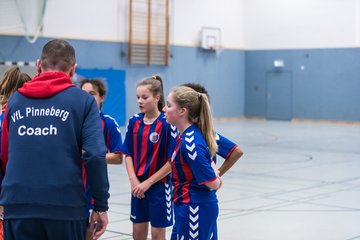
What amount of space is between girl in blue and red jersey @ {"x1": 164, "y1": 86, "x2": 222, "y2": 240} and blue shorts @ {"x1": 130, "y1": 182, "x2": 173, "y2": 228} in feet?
2.69

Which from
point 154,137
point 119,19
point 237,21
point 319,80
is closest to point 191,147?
point 154,137

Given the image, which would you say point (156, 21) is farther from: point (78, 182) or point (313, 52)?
point (78, 182)

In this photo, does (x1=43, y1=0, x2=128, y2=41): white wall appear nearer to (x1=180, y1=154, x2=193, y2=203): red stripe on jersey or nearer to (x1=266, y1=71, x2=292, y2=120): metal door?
(x1=266, y1=71, x2=292, y2=120): metal door

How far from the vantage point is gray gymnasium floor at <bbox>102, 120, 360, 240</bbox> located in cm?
658

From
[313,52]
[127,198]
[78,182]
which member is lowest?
[127,198]

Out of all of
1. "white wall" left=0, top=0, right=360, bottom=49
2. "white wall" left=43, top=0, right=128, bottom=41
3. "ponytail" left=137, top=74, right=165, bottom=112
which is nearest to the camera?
"ponytail" left=137, top=74, right=165, bottom=112

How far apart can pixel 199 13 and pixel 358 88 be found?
651cm

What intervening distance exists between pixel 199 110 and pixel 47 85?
123cm

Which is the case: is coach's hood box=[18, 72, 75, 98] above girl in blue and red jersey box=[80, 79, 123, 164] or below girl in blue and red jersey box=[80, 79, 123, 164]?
above

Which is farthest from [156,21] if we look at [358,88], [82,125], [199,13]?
[82,125]

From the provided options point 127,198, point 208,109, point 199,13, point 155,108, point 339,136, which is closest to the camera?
point 208,109

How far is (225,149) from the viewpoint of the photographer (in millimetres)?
4477

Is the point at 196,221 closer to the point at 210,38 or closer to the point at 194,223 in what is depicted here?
the point at 194,223

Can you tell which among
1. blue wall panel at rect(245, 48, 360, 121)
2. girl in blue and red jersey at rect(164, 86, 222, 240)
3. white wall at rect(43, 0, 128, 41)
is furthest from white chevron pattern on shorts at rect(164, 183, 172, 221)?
blue wall panel at rect(245, 48, 360, 121)
